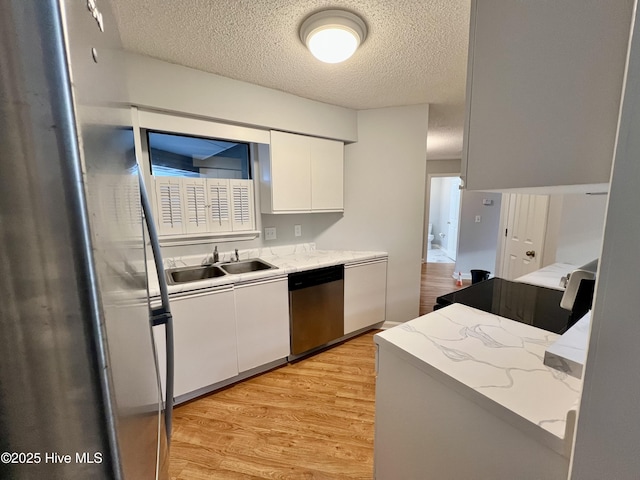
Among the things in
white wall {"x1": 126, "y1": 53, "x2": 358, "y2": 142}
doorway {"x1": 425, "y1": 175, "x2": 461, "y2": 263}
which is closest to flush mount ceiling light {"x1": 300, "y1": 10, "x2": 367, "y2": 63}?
white wall {"x1": 126, "y1": 53, "x2": 358, "y2": 142}

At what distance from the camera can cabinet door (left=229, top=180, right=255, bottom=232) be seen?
250cm

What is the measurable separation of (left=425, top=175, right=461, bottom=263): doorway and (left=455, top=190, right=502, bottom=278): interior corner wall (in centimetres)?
148

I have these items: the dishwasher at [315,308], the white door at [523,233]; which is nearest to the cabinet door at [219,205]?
the dishwasher at [315,308]

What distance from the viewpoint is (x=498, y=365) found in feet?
2.83

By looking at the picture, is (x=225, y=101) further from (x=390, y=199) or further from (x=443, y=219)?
(x=443, y=219)

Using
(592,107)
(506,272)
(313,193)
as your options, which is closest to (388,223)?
(313,193)

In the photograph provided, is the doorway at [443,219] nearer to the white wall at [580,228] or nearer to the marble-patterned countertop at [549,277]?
the white wall at [580,228]

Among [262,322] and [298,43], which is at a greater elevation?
[298,43]

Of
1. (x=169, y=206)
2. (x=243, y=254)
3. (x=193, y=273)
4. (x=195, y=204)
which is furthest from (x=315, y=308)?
(x=169, y=206)

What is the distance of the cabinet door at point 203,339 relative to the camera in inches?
71.7

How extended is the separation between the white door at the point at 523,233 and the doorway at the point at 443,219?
121 inches

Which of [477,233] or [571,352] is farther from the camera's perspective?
[477,233]

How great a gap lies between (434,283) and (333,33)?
4500 millimetres

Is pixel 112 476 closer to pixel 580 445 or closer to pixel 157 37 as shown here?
pixel 580 445
